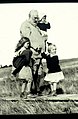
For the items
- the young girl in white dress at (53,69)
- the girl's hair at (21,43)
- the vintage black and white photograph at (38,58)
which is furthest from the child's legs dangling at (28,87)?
the girl's hair at (21,43)

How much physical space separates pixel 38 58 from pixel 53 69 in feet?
0.38

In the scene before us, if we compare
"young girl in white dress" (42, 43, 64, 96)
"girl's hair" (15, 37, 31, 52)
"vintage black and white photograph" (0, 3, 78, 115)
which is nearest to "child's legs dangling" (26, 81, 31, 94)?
"vintage black and white photograph" (0, 3, 78, 115)

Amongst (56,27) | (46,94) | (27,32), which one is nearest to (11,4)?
Answer: (27,32)

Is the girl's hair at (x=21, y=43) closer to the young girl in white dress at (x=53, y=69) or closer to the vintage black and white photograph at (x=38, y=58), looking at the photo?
the vintage black and white photograph at (x=38, y=58)

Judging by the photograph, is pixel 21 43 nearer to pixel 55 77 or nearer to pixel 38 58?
pixel 38 58

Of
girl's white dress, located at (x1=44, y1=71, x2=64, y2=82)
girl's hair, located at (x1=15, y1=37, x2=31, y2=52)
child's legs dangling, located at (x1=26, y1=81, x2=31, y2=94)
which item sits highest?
girl's hair, located at (x1=15, y1=37, x2=31, y2=52)

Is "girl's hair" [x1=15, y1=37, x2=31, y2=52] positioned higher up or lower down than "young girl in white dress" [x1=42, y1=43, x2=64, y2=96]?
higher up

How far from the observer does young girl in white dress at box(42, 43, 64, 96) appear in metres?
1.73

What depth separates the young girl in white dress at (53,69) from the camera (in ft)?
5.69

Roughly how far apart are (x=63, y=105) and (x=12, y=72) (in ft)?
1.22

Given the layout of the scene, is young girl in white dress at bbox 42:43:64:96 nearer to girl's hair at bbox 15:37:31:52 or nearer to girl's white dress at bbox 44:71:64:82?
girl's white dress at bbox 44:71:64:82

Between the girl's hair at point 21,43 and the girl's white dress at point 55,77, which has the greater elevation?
the girl's hair at point 21,43
